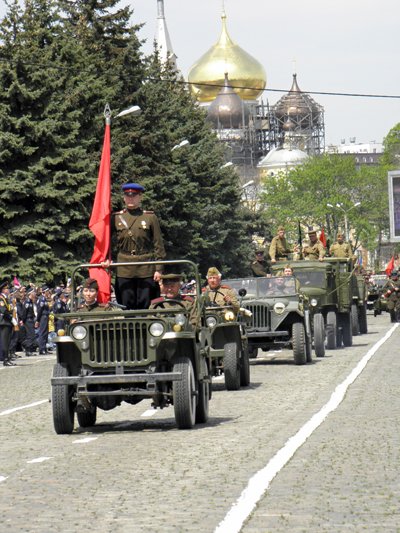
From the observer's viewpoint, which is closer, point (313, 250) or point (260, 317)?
point (260, 317)

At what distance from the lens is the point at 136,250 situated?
56.6 feet

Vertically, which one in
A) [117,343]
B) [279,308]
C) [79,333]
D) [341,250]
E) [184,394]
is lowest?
[184,394]

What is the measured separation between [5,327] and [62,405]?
20139 millimetres

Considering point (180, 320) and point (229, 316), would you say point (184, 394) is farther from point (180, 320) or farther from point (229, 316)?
point (229, 316)

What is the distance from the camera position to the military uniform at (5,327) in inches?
1385

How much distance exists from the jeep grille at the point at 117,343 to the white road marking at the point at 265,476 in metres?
1.70

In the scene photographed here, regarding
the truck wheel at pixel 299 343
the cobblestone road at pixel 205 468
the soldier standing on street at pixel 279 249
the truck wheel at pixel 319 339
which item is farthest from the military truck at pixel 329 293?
the cobblestone road at pixel 205 468

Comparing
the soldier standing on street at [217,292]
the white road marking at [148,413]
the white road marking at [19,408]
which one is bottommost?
the white road marking at [148,413]

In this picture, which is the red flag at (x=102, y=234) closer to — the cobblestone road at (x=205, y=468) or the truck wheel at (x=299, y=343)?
the cobblestone road at (x=205, y=468)

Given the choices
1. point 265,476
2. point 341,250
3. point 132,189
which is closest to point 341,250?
point 341,250

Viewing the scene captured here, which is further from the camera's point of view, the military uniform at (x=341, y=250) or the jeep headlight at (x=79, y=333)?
the military uniform at (x=341, y=250)

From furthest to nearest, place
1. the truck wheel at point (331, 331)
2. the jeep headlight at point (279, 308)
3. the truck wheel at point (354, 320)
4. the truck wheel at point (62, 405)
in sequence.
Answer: the truck wheel at point (354, 320), the truck wheel at point (331, 331), the jeep headlight at point (279, 308), the truck wheel at point (62, 405)

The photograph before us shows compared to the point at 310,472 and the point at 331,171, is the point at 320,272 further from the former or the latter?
the point at 331,171

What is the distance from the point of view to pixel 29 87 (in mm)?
51469
